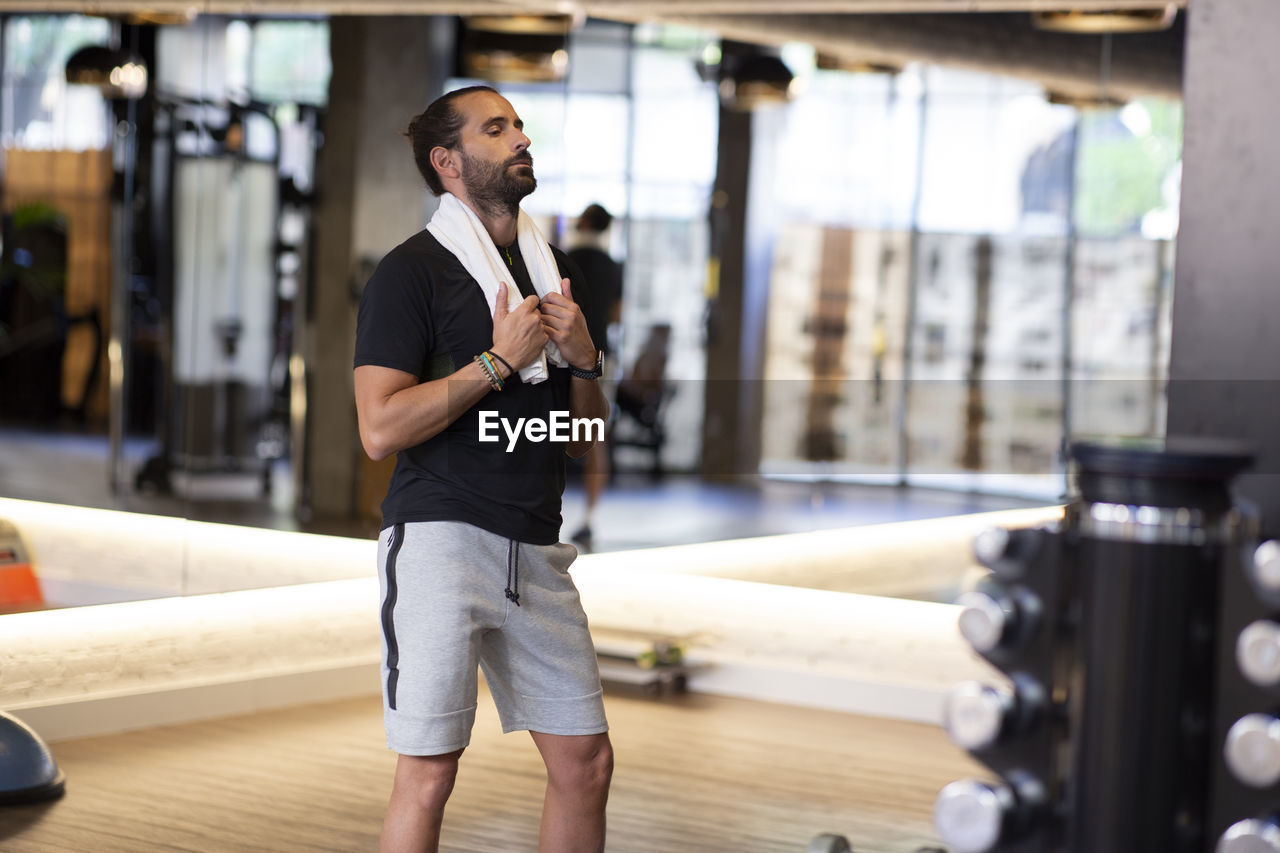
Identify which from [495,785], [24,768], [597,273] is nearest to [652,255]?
[597,273]

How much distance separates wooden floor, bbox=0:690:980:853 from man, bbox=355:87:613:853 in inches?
44.8

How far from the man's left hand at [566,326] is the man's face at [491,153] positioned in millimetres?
149

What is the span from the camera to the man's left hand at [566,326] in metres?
1.77

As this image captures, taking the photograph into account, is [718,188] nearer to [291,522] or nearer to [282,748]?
[291,522]

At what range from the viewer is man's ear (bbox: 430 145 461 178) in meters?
1.83

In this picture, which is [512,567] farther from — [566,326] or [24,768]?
[24,768]

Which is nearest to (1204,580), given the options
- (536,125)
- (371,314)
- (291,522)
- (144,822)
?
(371,314)

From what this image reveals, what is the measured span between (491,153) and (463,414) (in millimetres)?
346

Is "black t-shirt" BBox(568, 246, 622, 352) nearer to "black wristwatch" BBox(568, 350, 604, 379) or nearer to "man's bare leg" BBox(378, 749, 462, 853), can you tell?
"black wristwatch" BBox(568, 350, 604, 379)

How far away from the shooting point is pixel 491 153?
1818 mm

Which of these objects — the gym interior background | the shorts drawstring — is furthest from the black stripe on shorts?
the gym interior background

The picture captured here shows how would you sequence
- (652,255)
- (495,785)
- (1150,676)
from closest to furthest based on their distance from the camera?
(1150,676) < (495,785) < (652,255)

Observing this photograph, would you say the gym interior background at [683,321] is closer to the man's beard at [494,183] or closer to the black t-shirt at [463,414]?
the black t-shirt at [463,414]

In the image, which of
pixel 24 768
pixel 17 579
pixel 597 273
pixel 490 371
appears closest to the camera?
pixel 490 371
